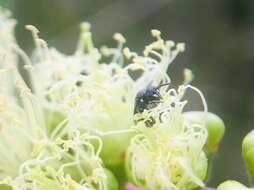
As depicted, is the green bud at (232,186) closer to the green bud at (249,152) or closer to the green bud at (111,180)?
the green bud at (249,152)

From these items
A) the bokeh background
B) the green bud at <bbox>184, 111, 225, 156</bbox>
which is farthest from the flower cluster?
the bokeh background

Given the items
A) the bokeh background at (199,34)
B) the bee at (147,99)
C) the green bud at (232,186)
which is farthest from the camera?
the bokeh background at (199,34)

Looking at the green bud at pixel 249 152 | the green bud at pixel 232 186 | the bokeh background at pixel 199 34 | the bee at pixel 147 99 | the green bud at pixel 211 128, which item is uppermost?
the bokeh background at pixel 199 34

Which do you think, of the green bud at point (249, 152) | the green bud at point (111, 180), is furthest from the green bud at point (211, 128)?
the green bud at point (111, 180)

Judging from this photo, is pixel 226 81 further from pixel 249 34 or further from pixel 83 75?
pixel 83 75

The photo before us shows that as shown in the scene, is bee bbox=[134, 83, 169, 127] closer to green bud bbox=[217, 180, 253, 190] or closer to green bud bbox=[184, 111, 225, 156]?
green bud bbox=[184, 111, 225, 156]

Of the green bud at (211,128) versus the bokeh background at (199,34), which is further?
the bokeh background at (199,34)

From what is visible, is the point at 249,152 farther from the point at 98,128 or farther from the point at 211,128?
the point at 98,128

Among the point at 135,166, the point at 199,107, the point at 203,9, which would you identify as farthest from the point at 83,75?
the point at 203,9

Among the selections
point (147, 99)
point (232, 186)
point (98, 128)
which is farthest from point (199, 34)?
point (232, 186)
